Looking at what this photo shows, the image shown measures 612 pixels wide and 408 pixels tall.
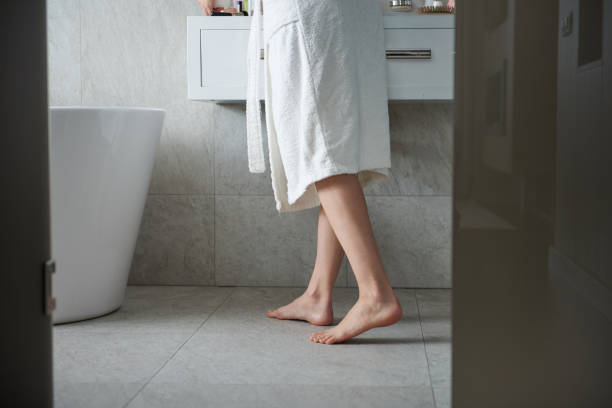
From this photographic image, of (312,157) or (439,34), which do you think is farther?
(439,34)

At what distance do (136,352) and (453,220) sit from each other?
0.87 meters

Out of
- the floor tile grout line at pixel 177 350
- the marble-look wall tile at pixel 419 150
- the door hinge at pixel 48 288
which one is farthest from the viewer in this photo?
the marble-look wall tile at pixel 419 150

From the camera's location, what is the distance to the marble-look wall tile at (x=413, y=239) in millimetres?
2059

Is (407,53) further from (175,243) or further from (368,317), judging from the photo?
(175,243)

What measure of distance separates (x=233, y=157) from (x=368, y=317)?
2.88 ft

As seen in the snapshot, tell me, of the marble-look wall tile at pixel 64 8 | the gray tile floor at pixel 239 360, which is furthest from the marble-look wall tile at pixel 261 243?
the marble-look wall tile at pixel 64 8

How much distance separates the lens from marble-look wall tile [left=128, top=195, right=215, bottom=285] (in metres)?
2.12

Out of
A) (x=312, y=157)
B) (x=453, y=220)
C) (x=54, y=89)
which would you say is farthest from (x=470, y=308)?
(x=54, y=89)

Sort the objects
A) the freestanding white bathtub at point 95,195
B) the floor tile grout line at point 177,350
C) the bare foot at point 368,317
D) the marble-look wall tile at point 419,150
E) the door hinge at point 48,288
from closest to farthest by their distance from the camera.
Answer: the door hinge at point 48,288 < the floor tile grout line at point 177,350 < the bare foot at point 368,317 < the freestanding white bathtub at point 95,195 < the marble-look wall tile at point 419,150

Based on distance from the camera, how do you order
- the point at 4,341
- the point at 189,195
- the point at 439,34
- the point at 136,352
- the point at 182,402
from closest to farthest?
the point at 4,341 < the point at 182,402 < the point at 136,352 < the point at 439,34 < the point at 189,195

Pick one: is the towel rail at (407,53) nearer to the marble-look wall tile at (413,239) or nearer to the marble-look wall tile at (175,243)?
the marble-look wall tile at (413,239)

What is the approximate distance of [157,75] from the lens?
2094 mm

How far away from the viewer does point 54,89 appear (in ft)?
6.95

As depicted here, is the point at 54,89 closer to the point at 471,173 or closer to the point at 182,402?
the point at 182,402
